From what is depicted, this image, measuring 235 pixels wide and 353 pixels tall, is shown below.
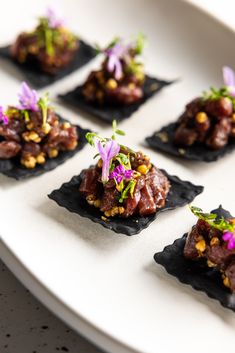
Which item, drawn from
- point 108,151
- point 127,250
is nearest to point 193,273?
point 127,250

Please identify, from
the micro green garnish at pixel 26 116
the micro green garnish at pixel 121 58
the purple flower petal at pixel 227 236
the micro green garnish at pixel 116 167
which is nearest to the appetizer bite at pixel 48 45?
the micro green garnish at pixel 121 58

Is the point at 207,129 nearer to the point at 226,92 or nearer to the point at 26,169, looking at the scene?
the point at 226,92

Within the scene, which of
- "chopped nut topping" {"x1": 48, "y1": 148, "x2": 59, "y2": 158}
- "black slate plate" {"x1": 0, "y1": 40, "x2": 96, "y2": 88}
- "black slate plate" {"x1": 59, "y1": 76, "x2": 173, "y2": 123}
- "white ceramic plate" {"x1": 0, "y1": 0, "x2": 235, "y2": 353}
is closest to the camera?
"white ceramic plate" {"x1": 0, "y1": 0, "x2": 235, "y2": 353}

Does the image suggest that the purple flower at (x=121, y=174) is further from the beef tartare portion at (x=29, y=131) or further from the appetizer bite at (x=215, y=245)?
the beef tartare portion at (x=29, y=131)

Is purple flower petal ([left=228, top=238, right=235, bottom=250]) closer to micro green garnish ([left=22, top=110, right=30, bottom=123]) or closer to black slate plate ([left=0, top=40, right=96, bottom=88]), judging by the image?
micro green garnish ([left=22, top=110, right=30, bottom=123])

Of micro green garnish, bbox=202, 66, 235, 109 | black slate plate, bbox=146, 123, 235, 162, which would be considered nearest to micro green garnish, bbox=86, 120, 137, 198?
black slate plate, bbox=146, 123, 235, 162

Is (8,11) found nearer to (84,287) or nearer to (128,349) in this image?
(84,287)
